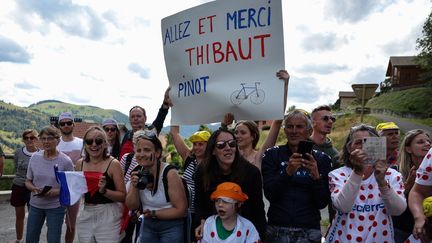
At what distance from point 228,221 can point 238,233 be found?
0.43 feet

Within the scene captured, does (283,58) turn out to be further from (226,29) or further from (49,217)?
(49,217)

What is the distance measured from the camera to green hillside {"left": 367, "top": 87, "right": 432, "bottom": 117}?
4771cm

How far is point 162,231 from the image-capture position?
142 inches

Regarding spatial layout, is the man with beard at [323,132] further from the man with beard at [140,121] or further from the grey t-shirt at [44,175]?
the grey t-shirt at [44,175]

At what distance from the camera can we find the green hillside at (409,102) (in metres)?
47.7

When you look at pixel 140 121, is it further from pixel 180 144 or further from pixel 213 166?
pixel 213 166

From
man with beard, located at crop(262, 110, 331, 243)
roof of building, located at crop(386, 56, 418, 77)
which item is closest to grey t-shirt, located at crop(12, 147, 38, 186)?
man with beard, located at crop(262, 110, 331, 243)

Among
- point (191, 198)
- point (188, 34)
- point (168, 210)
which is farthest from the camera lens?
point (188, 34)

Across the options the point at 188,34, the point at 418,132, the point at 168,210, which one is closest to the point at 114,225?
the point at 168,210

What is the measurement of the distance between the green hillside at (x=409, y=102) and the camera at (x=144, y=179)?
47385 millimetres

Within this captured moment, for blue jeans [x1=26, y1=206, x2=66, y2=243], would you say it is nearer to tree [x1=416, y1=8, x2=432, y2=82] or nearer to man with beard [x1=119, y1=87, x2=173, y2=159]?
man with beard [x1=119, y1=87, x2=173, y2=159]

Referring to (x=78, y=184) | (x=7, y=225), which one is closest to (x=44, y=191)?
(x=78, y=184)

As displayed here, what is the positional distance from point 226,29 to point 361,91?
3225 mm

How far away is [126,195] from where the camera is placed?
3842 millimetres
